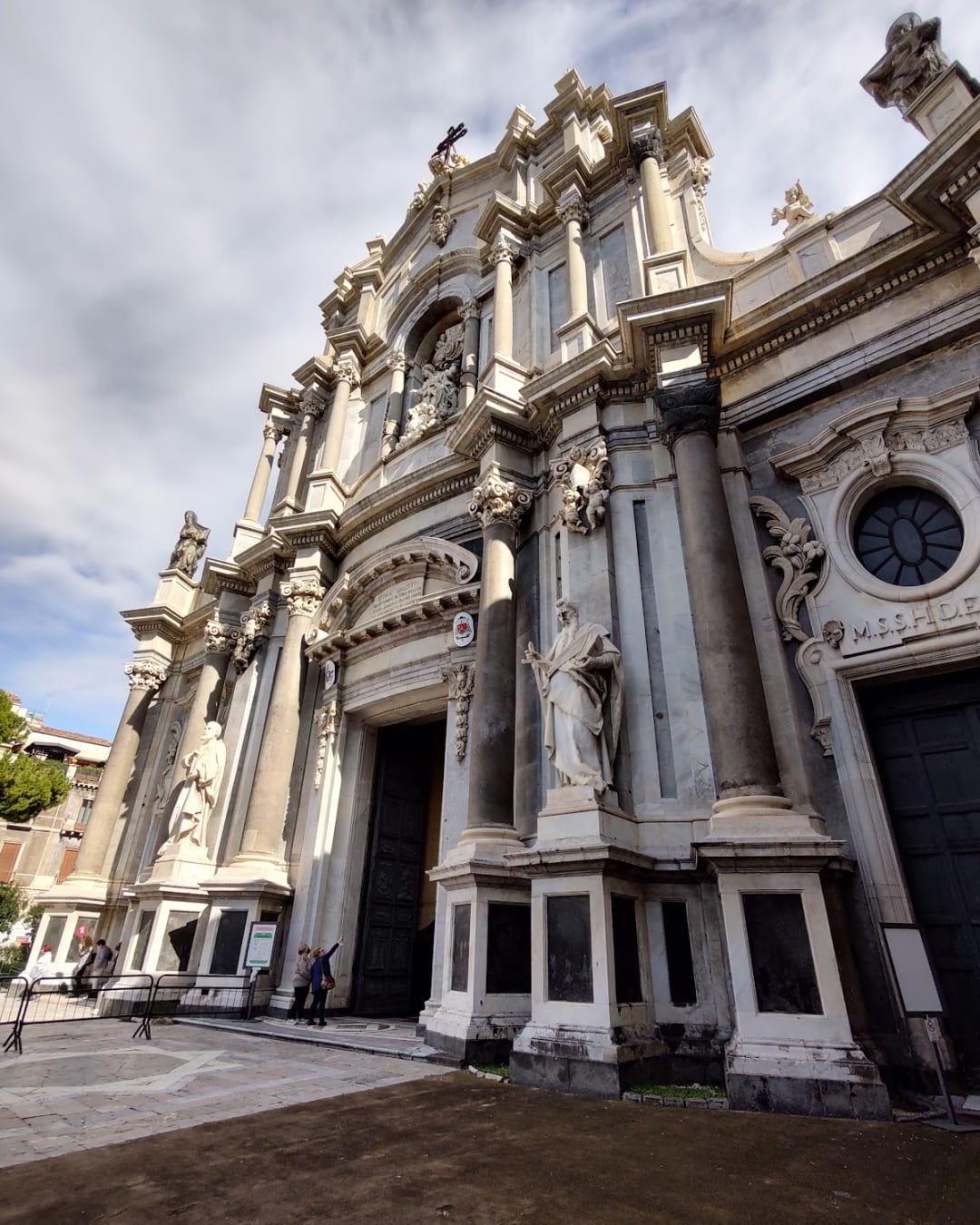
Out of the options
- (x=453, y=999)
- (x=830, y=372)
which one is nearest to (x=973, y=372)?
(x=830, y=372)

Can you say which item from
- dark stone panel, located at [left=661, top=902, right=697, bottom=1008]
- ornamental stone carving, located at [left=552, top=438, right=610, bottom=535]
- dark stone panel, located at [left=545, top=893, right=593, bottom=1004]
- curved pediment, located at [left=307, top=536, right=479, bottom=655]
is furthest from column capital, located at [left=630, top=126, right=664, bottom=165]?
dark stone panel, located at [left=545, top=893, right=593, bottom=1004]

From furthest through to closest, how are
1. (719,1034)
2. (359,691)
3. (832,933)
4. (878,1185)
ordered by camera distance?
(359,691), (719,1034), (832,933), (878,1185)

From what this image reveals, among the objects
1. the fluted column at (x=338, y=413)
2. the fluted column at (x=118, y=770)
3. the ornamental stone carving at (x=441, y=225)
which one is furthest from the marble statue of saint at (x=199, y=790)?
the ornamental stone carving at (x=441, y=225)

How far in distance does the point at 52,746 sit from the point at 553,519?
41.6m

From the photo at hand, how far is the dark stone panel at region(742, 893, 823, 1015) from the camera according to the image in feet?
19.0

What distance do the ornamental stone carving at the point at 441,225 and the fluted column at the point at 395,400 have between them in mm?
3358

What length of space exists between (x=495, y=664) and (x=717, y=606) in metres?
3.31

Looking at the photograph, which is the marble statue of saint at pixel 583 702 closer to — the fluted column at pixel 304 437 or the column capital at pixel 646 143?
the column capital at pixel 646 143

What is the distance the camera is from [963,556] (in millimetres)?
7328

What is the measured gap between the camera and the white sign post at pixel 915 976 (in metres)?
5.13

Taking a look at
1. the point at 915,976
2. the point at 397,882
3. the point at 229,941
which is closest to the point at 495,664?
the point at 397,882

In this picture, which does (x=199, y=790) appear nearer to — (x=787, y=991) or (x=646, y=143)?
(x=787, y=991)

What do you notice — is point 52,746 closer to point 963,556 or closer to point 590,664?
point 590,664

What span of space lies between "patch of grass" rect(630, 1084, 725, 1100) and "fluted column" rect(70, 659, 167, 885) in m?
15.8
